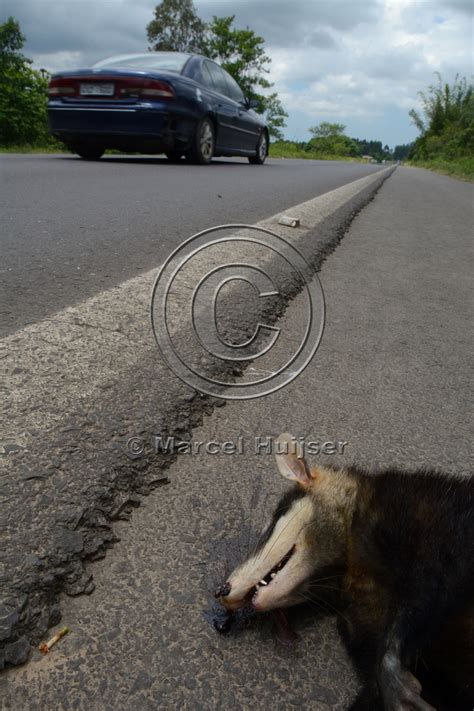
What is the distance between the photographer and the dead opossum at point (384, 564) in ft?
4.04

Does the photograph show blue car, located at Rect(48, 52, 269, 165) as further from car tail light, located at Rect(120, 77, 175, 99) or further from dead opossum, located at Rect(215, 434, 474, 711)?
dead opossum, located at Rect(215, 434, 474, 711)

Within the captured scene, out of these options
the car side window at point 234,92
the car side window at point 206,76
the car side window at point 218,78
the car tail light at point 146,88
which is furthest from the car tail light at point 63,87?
the car side window at point 234,92

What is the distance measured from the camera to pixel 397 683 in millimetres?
1162

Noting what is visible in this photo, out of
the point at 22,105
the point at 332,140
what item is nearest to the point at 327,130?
the point at 332,140

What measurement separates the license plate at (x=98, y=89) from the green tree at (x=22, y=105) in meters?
6.35

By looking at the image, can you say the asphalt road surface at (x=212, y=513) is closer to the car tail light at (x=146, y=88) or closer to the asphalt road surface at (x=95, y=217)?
the asphalt road surface at (x=95, y=217)

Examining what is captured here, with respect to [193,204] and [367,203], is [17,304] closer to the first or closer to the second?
[193,204]

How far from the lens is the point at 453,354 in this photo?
272 centimetres

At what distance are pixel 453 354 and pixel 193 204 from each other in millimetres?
3785

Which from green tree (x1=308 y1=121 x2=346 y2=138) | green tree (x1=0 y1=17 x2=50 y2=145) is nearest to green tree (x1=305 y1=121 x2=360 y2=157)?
green tree (x1=308 y1=121 x2=346 y2=138)

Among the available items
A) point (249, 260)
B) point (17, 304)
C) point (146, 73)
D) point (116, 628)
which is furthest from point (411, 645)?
point (146, 73)

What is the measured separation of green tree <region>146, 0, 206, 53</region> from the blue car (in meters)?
44.3

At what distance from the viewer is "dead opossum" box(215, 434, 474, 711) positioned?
48.5 inches

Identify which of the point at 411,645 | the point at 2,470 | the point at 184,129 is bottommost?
the point at 411,645
